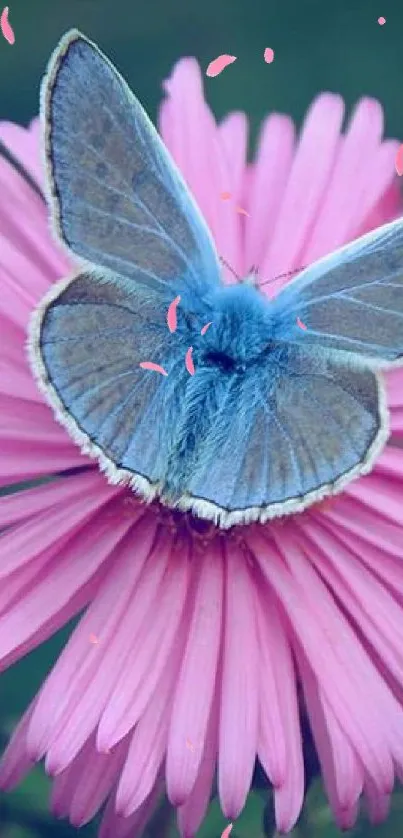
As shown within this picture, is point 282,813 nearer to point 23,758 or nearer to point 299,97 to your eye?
point 23,758

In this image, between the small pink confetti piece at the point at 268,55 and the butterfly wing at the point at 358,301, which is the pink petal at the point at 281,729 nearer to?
the butterfly wing at the point at 358,301

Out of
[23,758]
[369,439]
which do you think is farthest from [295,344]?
[23,758]

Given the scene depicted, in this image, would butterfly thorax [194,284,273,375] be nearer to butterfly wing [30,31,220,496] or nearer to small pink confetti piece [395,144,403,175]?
butterfly wing [30,31,220,496]

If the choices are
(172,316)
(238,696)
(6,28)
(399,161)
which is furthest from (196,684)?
(6,28)

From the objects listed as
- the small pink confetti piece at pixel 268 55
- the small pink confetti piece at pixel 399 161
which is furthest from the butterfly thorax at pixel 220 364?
the small pink confetti piece at pixel 268 55

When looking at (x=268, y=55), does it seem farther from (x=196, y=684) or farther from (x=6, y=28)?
(x=196, y=684)

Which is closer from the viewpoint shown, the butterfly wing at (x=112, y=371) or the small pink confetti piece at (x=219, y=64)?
the butterfly wing at (x=112, y=371)
